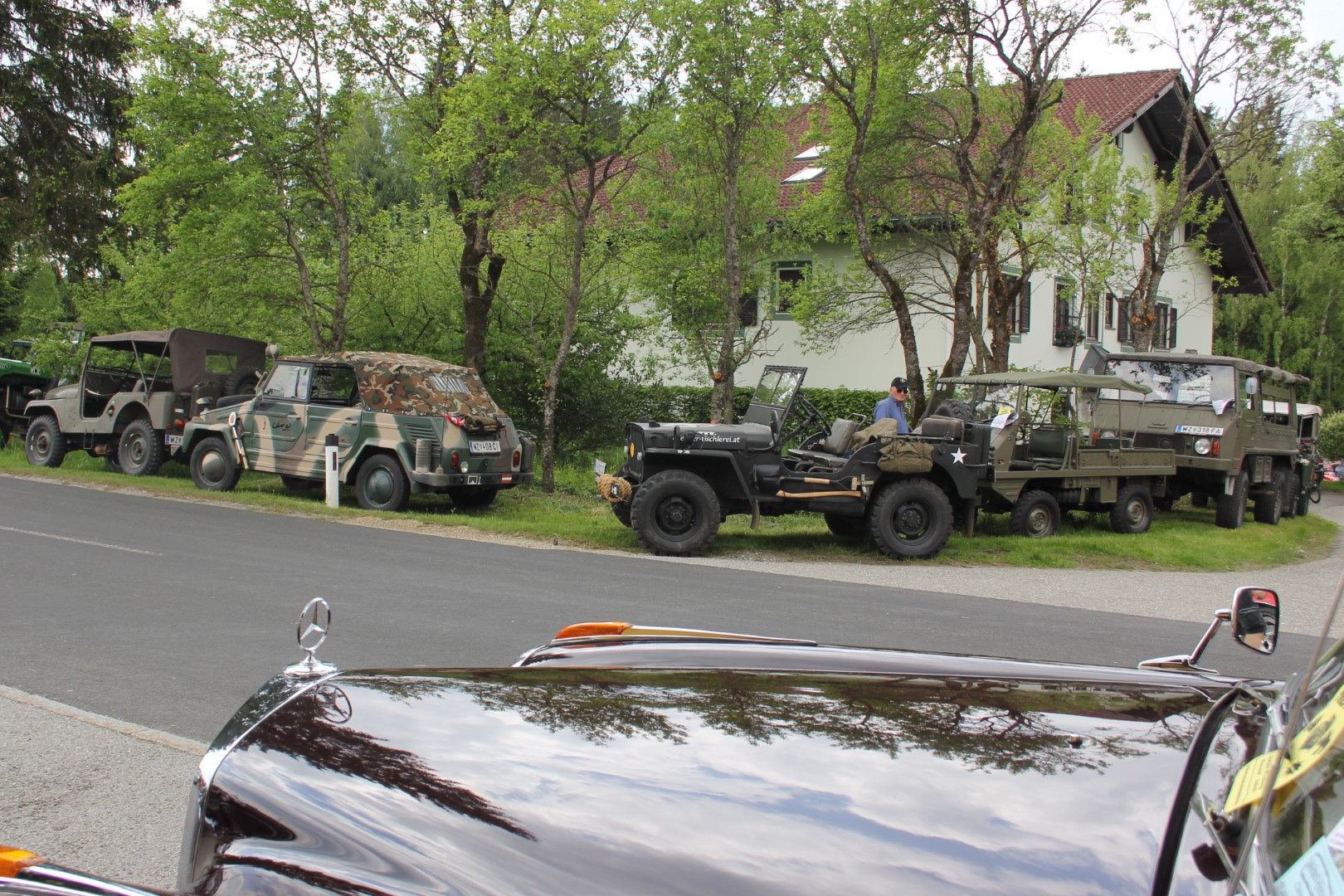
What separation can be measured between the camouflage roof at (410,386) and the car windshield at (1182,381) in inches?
410

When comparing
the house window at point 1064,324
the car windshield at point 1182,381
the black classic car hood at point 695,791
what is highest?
the house window at point 1064,324

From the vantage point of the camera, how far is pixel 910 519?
12758mm

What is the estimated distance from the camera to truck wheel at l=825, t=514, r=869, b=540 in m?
14.0

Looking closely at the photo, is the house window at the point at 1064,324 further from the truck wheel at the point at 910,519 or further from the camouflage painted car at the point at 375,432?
the camouflage painted car at the point at 375,432

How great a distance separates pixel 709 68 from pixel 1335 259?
28525 millimetres

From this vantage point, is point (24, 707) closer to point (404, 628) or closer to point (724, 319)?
point (404, 628)

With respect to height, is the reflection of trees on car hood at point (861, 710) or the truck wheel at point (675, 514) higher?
the reflection of trees on car hood at point (861, 710)

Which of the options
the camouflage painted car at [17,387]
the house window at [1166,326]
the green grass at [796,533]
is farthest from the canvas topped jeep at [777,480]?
the house window at [1166,326]

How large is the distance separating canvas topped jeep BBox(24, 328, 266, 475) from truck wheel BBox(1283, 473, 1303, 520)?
60.1ft

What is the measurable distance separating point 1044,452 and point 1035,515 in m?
0.91

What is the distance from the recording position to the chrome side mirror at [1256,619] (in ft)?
8.62

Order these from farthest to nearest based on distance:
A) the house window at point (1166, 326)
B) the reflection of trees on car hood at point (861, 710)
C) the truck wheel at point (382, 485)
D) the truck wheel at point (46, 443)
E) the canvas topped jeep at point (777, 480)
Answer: the house window at point (1166, 326), the truck wheel at point (46, 443), the truck wheel at point (382, 485), the canvas topped jeep at point (777, 480), the reflection of trees on car hood at point (861, 710)

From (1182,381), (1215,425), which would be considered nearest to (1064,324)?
(1182,381)

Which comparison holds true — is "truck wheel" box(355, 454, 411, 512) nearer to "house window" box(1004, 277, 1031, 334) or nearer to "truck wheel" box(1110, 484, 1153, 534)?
"truck wheel" box(1110, 484, 1153, 534)
